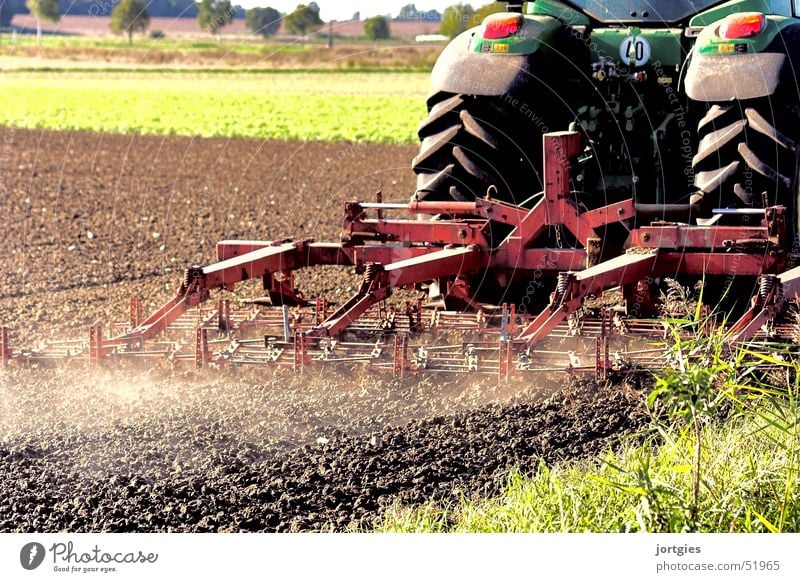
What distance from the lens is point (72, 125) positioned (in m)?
20.2

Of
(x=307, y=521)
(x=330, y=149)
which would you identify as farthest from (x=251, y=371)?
(x=330, y=149)

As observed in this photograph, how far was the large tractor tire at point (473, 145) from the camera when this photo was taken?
5738 mm

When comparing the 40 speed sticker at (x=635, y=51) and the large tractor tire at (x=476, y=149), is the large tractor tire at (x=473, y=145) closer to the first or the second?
the large tractor tire at (x=476, y=149)

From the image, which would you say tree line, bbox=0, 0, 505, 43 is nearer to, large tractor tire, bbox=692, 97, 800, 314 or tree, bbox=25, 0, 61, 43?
tree, bbox=25, 0, 61, 43

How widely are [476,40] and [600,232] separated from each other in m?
1.05

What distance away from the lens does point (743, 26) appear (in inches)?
217

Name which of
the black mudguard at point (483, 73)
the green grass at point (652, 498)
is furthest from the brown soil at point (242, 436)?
the black mudguard at point (483, 73)

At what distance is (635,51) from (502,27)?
65cm

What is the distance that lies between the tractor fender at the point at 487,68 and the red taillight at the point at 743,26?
0.80 metres

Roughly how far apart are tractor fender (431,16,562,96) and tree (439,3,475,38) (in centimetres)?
114

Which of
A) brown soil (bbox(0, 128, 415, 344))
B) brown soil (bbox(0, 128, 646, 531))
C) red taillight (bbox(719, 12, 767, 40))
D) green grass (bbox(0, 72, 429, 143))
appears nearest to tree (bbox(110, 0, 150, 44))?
brown soil (bbox(0, 128, 415, 344))

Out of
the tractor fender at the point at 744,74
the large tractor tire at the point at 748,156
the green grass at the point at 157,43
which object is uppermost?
the green grass at the point at 157,43

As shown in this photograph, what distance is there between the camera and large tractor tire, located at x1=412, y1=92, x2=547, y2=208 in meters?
5.74
